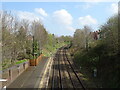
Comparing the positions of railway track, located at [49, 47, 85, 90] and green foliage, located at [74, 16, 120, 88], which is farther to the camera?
railway track, located at [49, 47, 85, 90]

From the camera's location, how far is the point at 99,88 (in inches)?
478

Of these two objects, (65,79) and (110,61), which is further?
(65,79)

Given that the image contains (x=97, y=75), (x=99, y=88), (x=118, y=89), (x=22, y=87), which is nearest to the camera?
(x=118, y=89)

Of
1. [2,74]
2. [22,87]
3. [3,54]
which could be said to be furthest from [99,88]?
[3,54]

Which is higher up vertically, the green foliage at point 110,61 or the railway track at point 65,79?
the green foliage at point 110,61

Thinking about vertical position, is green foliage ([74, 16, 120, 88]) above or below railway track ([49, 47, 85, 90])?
above

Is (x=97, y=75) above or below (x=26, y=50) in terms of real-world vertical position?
below

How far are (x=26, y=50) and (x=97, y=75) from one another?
18.3 meters

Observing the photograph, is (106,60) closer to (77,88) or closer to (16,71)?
(77,88)

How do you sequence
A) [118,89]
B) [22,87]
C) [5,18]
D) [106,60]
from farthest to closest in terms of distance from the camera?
[5,18]
[106,60]
[22,87]
[118,89]

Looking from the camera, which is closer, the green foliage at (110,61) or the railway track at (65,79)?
the green foliage at (110,61)

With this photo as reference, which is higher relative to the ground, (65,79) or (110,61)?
(110,61)

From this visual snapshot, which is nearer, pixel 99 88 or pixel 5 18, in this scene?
pixel 99 88

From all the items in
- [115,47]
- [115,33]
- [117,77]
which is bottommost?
[117,77]
